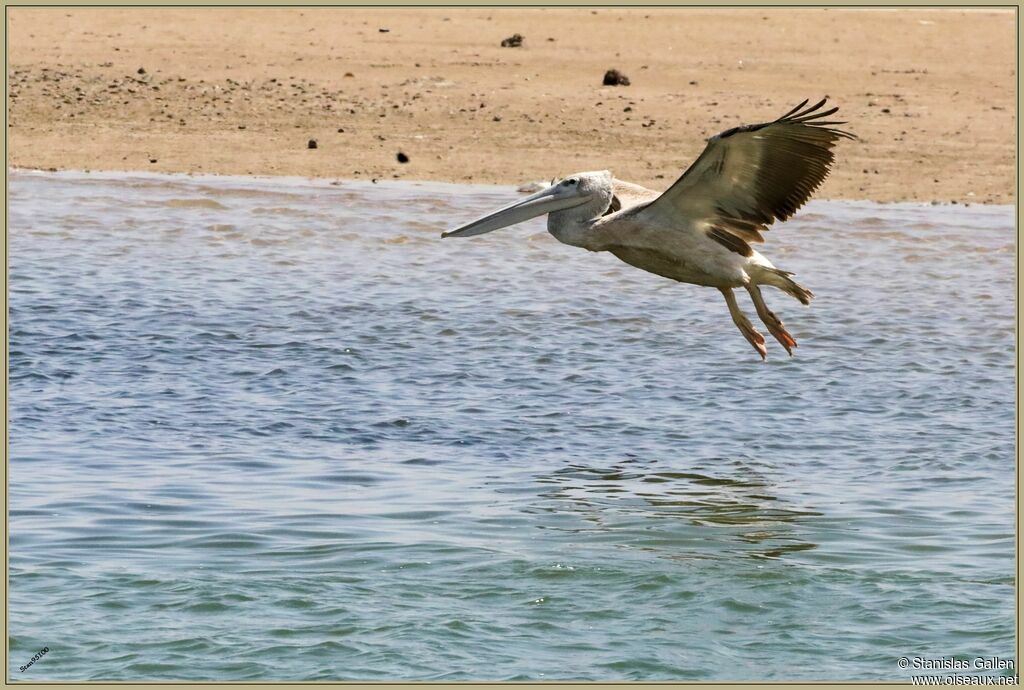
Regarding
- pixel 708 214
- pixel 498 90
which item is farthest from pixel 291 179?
pixel 708 214

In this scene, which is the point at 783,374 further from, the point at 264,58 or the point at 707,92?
the point at 264,58

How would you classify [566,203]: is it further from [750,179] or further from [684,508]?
[684,508]

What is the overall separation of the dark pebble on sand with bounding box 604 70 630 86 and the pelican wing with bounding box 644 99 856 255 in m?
9.72

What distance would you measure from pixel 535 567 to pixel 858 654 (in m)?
1.45

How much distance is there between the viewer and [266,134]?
672 inches

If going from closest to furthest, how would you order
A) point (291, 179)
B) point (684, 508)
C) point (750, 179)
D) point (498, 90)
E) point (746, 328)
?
1. point (684, 508)
2. point (750, 179)
3. point (746, 328)
4. point (291, 179)
5. point (498, 90)

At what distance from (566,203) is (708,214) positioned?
0.73 metres

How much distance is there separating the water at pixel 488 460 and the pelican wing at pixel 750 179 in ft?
3.97

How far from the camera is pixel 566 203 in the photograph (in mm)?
8594

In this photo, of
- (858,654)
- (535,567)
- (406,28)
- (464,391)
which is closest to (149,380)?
(464,391)

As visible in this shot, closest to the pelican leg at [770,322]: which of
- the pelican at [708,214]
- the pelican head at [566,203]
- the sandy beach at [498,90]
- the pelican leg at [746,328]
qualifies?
the pelican at [708,214]

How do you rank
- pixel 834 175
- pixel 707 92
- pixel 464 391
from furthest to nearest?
pixel 707 92, pixel 834 175, pixel 464 391

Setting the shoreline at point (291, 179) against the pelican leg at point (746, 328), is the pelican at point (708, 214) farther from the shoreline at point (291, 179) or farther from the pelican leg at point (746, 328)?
the shoreline at point (291, 179)

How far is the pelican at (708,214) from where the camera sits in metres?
8.17
